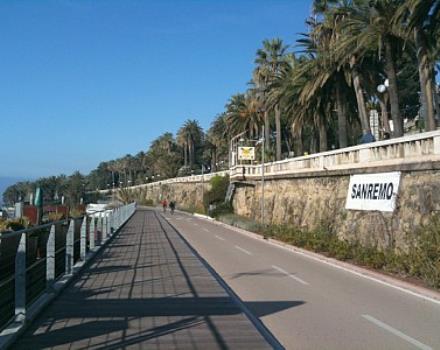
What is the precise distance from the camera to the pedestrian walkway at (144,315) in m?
7.53

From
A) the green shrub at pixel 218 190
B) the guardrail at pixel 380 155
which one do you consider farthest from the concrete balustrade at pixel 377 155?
the green shrub at pixel 218 190

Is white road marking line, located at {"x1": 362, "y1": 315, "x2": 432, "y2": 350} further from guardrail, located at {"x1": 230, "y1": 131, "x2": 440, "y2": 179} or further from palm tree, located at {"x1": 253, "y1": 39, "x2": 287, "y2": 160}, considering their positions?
palm tree, located at {"x1": 253, "y1": 39, "x2": 287, "y2": 160}

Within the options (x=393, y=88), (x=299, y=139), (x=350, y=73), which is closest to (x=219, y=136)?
(x=299, y=139)

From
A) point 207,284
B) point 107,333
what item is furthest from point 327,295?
point 107,333

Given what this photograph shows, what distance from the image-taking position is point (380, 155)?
21.2 meters

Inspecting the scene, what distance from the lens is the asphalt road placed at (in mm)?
8062

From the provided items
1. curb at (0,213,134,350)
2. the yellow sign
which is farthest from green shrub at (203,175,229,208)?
curb at (0,213,134,350)

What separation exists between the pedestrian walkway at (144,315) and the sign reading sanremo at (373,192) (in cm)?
759

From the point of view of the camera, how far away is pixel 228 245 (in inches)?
1071

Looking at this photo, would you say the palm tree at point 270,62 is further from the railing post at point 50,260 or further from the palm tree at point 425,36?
the railing post at point 50,260

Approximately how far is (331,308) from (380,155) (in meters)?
11.7

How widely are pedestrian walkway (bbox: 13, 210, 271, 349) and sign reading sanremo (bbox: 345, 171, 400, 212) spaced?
7593mm

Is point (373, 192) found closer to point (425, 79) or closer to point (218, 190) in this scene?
point (425, 79)

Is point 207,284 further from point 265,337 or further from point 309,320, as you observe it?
point 265,337
